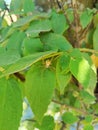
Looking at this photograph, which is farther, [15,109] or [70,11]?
[70,11]

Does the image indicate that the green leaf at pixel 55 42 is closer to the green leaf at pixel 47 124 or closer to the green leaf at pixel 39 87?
the green leaf at pixel 39 87

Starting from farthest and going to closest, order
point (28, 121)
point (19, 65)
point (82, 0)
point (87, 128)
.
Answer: point (82, 0) → point (28, 121) → point (87, 128) → point (19, 65)

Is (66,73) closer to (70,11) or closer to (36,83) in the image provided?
(36,83)

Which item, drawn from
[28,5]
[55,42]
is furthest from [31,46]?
[28,5]

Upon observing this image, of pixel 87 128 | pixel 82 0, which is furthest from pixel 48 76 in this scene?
pixel 82 0

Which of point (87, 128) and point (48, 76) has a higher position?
point (48, 76)

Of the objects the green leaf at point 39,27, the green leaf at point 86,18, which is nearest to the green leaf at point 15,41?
the green leaf at point 39,27
